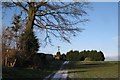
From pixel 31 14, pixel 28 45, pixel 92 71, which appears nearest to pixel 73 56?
pixel 31 14

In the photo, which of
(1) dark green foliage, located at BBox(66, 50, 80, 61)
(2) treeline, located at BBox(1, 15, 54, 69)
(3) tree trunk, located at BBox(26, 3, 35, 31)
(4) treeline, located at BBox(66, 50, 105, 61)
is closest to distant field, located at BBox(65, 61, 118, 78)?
(2) treeline, located at BBox(1, 15, 54, 69)

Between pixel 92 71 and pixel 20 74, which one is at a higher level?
pixel 20 74

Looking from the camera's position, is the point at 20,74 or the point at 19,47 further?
the point at 19,47

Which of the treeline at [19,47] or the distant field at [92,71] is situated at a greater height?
the treeline at [19,47]

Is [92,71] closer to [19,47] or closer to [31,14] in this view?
[19,47]

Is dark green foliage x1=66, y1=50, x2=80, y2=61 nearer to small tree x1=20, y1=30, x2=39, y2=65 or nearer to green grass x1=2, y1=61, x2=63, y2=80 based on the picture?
small tree x1=20, y1=30, x2=39, y2=65

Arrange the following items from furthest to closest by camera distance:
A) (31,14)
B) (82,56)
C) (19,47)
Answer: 1. (82,56)
2. (31,14)
3. (19,47)

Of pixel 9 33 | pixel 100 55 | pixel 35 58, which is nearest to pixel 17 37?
pixel 9 33

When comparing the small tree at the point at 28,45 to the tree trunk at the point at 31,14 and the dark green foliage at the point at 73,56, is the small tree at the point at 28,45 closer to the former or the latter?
the tree trunk at the point at 31,14

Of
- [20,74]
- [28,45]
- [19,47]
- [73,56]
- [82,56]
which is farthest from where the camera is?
[82,56]

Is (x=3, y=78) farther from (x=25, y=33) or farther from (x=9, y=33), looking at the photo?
(x=25, y=33)

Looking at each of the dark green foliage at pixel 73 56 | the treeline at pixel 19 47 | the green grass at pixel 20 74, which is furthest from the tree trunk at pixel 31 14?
the dark green foliage at pixel 73 56

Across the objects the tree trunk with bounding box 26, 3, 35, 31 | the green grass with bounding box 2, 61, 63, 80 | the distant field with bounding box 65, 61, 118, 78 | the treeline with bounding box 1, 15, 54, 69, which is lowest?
the distant field with bounding box 65, 61, 118, 78

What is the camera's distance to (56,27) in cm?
2995
